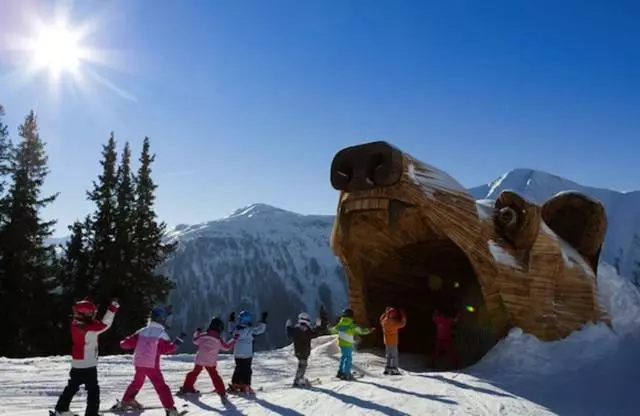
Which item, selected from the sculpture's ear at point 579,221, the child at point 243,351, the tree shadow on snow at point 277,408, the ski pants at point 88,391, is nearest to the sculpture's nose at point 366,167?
the child at point 243,351

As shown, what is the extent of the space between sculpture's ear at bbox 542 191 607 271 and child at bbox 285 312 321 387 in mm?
7080

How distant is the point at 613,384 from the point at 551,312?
212cm

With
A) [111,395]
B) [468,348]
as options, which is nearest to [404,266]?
[468,348]

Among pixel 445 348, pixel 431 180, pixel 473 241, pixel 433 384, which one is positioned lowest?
pixel 445 348

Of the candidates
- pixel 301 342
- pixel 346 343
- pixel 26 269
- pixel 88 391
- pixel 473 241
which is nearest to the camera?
pixel 88 391

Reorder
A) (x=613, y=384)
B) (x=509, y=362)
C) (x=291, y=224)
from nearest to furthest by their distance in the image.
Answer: (x=613, y=384) → (x=509, y=362) → (x=291, y=224)

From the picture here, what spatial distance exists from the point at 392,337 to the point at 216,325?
339 cm

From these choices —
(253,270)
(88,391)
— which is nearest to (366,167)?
(88,391)

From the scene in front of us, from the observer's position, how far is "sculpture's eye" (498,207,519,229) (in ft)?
33.2

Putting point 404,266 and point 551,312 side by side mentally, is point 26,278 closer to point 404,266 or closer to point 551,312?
point 404,266

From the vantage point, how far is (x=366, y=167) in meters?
9.52

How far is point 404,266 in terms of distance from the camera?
12.6 m

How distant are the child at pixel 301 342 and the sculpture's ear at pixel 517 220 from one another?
4.32 meters

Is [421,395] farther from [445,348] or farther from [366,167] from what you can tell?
[445,348]
